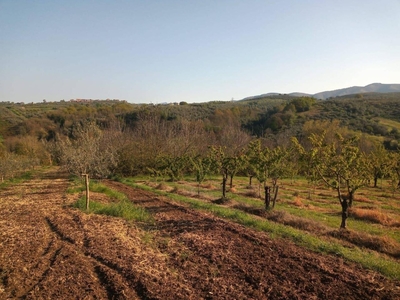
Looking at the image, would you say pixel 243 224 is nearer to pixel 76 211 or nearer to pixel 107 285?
pixel 107 285

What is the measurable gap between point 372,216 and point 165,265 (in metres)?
16.1

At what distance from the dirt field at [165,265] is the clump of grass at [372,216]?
11.0 m

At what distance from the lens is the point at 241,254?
365 inches

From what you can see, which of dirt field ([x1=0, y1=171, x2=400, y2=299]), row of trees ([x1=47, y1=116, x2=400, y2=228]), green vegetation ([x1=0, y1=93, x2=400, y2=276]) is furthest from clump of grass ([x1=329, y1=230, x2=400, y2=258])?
dirt field ([x1=0, y1=171, x2=400, y2=299])

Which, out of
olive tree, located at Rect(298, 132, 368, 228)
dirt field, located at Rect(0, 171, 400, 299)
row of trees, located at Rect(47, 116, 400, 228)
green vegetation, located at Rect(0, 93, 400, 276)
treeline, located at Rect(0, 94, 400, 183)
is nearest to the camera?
dirt field, located at Rect(0, 171, 400, 299)

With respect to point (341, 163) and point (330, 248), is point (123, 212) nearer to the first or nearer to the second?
point (330, 248)

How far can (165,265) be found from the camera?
838 cm

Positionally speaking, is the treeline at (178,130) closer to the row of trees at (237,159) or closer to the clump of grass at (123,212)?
the row of trees at (237,159)

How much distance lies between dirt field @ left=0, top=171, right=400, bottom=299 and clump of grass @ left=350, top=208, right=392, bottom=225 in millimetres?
11028

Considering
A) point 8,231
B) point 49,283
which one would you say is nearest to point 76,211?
point 8,231

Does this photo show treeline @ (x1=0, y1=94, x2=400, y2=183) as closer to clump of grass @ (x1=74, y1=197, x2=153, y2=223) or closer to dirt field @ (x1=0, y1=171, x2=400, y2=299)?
clump of grass @ (x1=74, y1=197, x2=153, y2=223)

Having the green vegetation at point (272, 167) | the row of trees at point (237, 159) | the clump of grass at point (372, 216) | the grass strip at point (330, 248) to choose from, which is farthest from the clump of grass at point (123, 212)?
the clump of grass at point (372, 216)

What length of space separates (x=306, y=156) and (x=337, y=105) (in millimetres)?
92849

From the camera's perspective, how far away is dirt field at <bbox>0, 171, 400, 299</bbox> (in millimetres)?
6859
